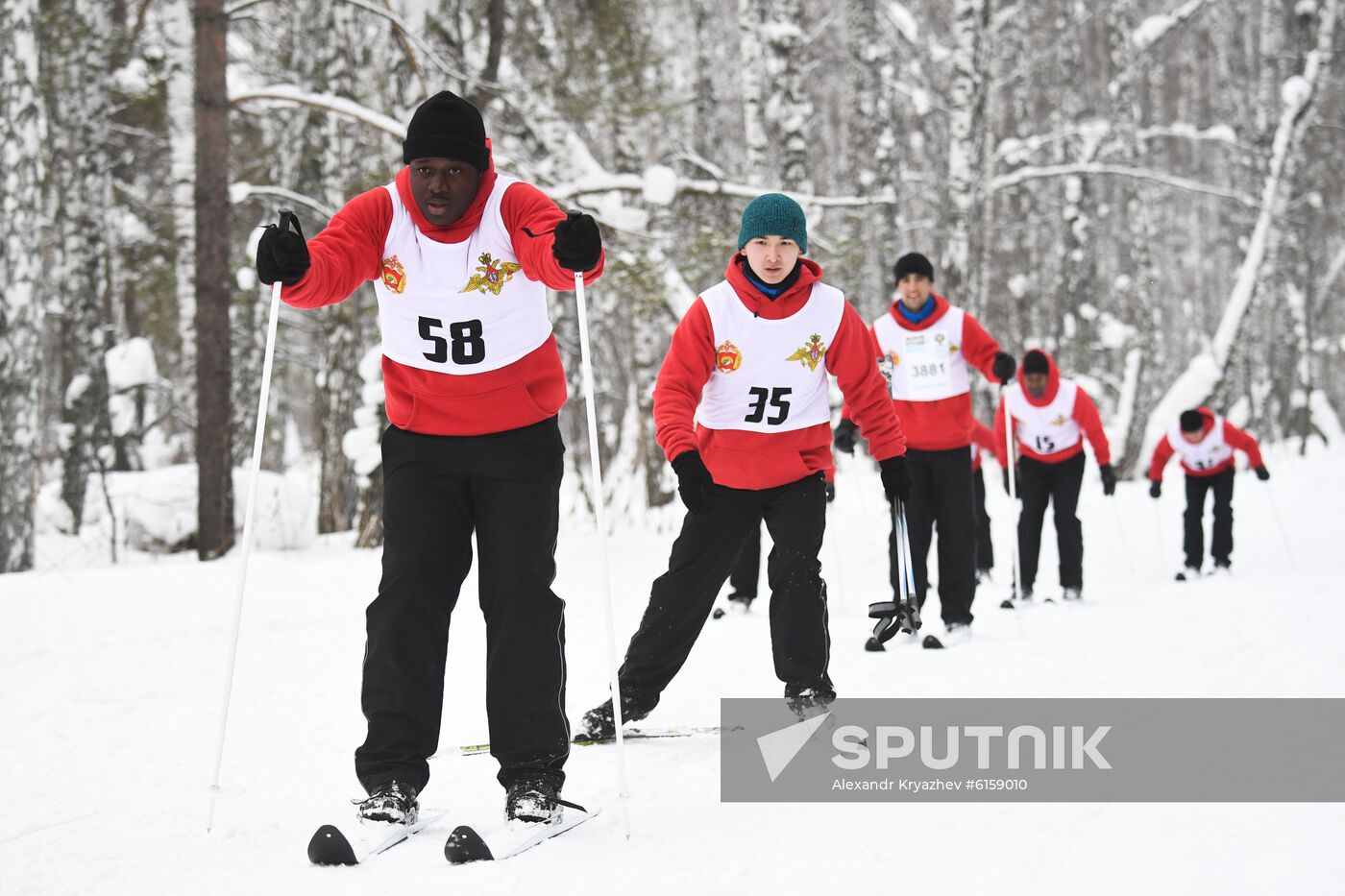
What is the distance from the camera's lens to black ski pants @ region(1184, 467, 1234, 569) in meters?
8.95

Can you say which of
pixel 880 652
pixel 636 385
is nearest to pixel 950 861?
pixel 880 652

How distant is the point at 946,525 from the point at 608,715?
277cm

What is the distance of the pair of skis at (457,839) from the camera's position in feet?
8.79

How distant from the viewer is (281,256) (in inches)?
112

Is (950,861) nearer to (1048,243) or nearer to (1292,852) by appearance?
(1292,852)

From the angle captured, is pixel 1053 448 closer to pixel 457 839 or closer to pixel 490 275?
pixel 490 275

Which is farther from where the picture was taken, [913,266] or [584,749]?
[913,266]

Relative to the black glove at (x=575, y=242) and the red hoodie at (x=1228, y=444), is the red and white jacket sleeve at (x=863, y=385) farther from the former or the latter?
the red hoodie at (x=1228, y=444)

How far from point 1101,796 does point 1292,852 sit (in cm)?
56

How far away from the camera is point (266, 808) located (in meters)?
3.27

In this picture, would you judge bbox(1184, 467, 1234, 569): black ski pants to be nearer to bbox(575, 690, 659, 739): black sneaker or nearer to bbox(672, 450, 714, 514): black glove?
bbox(575, 690, 659, 739): black sneaker

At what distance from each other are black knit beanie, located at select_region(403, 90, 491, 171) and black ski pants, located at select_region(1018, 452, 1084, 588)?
18.6ft

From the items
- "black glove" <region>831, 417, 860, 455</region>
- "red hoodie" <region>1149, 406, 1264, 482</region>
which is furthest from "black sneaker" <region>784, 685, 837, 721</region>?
"red hoodie" <region>1149, 406, 1264, 482</region>

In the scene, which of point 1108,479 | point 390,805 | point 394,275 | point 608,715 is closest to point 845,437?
point 608,715
